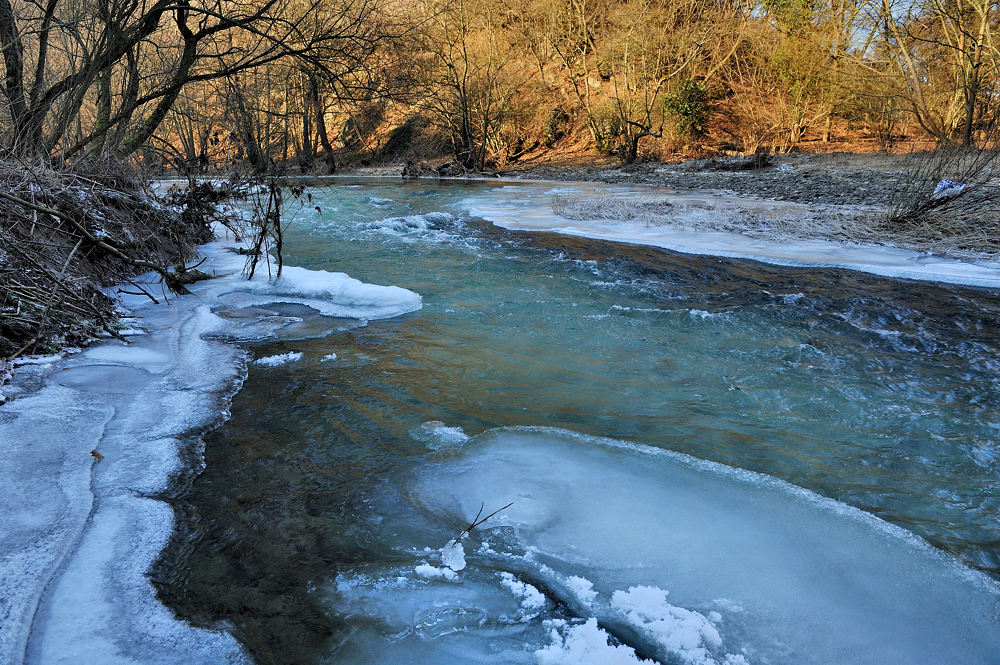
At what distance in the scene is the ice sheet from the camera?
6863 mm

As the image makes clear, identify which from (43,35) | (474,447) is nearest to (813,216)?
(474,447)

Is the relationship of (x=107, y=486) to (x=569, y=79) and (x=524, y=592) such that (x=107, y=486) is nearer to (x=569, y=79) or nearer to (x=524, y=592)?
(x=524, y=592)

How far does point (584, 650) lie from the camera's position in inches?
78.9

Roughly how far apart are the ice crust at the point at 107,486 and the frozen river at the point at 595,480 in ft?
0.15

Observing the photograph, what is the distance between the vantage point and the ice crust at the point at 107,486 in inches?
76.0

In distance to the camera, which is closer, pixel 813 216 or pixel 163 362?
pixel 163 362

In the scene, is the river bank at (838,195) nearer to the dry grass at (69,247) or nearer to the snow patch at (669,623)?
the snow patch at (669,623)

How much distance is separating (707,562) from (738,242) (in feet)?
23.1

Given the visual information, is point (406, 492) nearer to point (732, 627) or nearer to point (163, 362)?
point (732, 627)

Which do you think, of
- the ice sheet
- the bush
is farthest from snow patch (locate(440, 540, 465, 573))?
the bush

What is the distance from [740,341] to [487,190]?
13.2 meters

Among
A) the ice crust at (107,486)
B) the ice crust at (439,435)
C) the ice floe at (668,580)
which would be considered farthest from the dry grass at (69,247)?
the ice floe at (668,580)

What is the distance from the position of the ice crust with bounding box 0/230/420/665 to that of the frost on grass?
1.02 m

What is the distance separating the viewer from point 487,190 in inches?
682
